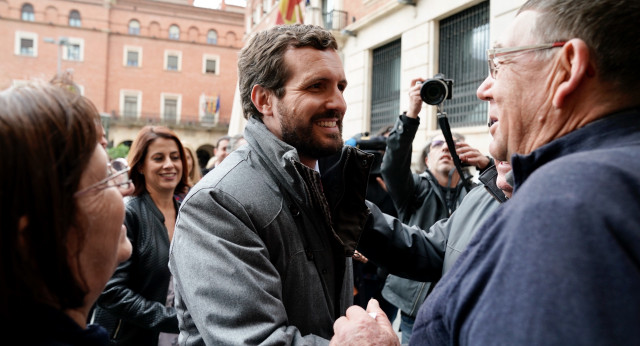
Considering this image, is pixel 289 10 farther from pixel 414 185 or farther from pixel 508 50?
pixel 508 50

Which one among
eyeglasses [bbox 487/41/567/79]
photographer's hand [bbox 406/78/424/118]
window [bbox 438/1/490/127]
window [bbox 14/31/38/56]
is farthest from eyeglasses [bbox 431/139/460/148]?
window [bbox 14/31/38/56]

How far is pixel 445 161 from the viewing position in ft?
12.6

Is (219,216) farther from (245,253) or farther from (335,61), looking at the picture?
(335,61)

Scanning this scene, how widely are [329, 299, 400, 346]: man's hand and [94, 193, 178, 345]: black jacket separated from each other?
1.62 m

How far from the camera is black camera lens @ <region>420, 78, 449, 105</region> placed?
3055mm

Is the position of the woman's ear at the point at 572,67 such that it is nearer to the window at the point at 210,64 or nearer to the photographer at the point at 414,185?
the photographer at the point at 414,185

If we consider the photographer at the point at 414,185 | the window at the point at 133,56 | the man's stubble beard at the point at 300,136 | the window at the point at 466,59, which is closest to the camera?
the man's stubble beard at the point at 300,136

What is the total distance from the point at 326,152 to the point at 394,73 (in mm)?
9991

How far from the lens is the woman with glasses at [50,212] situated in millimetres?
866

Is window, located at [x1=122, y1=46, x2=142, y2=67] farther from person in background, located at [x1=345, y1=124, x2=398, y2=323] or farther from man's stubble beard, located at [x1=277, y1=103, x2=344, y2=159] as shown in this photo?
man's stubble beard, located at [x1=277, y1=103, x2=344, y2=159]

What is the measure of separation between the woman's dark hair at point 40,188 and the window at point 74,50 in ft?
121

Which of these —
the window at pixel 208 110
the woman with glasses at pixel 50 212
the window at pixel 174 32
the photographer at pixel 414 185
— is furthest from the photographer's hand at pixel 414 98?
the window at pixel 174 32

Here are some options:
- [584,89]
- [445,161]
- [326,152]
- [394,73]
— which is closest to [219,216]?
[326,152]

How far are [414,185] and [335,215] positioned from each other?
1.86 m
